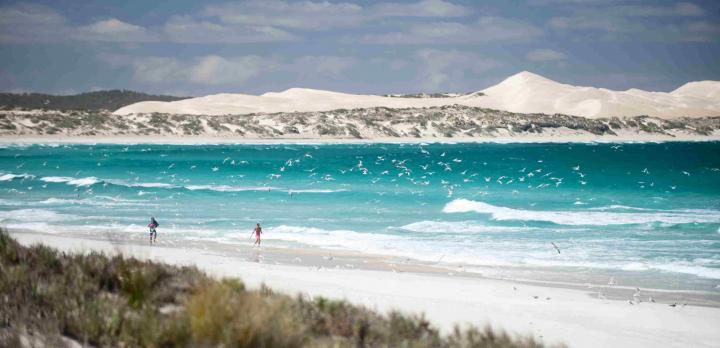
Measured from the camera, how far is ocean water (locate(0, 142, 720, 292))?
20.8 metres

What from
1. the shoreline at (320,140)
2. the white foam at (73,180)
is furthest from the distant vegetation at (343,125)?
the white foam at (73,180)

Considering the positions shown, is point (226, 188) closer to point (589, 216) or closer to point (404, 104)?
point (589, 216)

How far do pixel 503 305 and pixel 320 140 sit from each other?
109 metres

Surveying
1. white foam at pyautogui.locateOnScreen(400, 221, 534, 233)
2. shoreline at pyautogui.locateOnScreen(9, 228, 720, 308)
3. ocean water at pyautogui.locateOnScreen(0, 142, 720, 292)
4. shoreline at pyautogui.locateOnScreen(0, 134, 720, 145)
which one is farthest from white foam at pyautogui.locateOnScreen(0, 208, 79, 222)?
shoreline at pyautogui.locateOnScreen(0, 134, 720, 145)

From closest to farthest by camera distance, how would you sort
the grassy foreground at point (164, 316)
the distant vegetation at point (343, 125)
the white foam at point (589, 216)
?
1. the grassy foreground at point (164, 316)
2. the white foam at point (589, 216)
3. the distant vegetation at point (343, 125)

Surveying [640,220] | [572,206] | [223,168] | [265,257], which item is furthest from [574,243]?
[223,168]

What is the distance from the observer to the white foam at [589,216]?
94.0ft

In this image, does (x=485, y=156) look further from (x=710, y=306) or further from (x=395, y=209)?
(x=710, y=306)

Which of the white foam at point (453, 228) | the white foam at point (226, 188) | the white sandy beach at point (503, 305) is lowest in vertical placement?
the white sandy beach at point (503, 305)

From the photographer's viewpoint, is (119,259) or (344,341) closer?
(344,341)

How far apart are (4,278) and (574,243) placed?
19.3m

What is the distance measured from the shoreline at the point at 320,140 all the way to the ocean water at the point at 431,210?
46264mm

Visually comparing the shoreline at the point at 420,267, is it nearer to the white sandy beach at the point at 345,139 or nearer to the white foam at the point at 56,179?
the white foam at the point at 56,179

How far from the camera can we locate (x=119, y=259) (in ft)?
27.4
